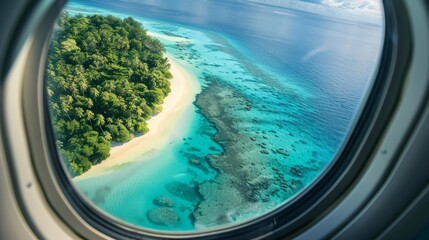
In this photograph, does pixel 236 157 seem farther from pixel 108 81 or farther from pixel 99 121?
pixel 99 121

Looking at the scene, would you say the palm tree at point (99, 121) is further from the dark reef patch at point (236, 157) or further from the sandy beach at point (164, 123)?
the dark reef patch at point (236, 157)

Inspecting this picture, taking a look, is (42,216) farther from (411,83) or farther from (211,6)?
(211,6)

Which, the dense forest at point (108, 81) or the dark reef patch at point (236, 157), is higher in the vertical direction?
the dense forest at point (108, 81)

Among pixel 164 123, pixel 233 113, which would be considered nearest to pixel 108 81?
pixel 164 123

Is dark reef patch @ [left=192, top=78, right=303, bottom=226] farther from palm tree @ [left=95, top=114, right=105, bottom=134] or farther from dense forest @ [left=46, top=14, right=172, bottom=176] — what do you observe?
palm tree @ [left=95, top=114, right=105, bottom=134]

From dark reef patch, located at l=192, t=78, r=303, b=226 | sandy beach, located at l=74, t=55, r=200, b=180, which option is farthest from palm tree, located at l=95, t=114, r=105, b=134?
dark reef patch, located at l=192, t=78, r=303, b=226

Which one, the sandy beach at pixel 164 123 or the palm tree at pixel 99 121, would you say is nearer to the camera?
the palm tree at pixel 99 121

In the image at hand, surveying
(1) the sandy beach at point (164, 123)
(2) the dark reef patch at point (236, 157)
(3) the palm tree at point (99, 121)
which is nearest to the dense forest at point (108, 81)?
(3) the palm tree at point (99, 121)

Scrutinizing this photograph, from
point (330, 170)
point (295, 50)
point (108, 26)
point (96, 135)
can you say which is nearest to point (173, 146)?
point (96, 135)
